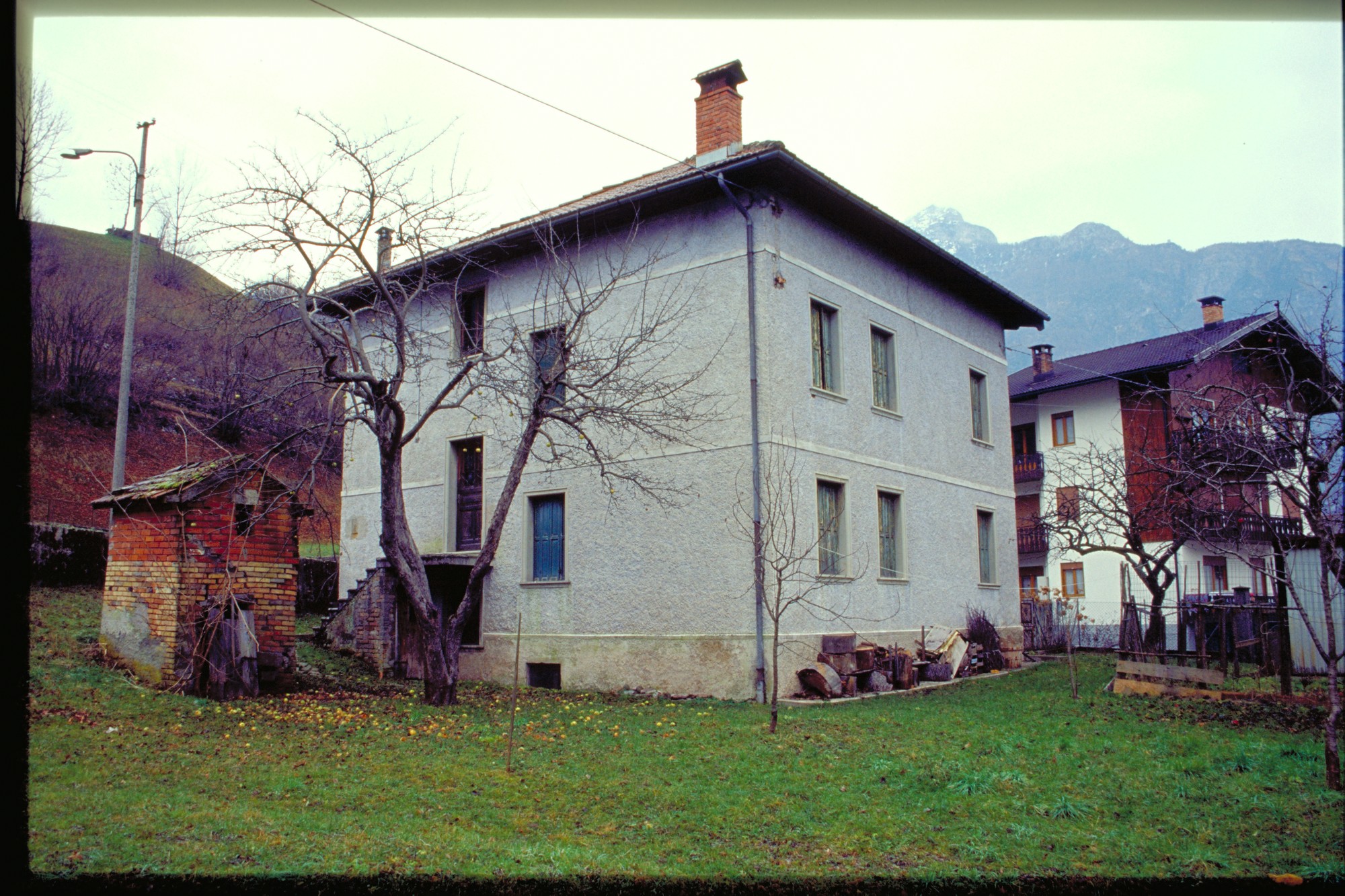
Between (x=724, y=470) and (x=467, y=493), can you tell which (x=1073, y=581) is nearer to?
(x=724, y=470)

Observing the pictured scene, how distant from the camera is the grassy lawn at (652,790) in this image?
5.32 meters

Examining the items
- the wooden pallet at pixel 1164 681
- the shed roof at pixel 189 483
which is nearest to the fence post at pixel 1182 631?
the wooden pallet at pixel 1164 681

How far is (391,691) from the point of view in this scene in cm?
1222

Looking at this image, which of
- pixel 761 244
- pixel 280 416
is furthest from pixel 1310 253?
pixel 280 416

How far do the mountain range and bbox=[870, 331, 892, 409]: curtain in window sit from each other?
10006cm

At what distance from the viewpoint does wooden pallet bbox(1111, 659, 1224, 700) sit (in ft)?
40.5

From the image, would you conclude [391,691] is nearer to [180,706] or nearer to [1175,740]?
[180,706]

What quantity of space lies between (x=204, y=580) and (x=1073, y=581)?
26804mm

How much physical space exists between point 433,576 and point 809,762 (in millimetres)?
9559

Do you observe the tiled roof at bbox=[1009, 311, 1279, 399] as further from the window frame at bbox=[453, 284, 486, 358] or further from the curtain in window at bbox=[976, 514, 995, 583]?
the window frame at bbox=[453, 284, 486, 358]

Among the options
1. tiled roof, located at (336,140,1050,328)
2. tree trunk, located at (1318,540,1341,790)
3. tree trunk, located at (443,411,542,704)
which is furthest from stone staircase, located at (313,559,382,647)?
tree trunk, located at (1318,540,1341,790)

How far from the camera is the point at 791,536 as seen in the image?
13094 mm

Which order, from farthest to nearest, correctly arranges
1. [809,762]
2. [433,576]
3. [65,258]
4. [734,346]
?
1. [65,258]
2. [433,576]
3. [734,346]
4. [809,762]

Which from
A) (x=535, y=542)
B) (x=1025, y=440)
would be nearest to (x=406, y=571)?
(x=535, y=542)
